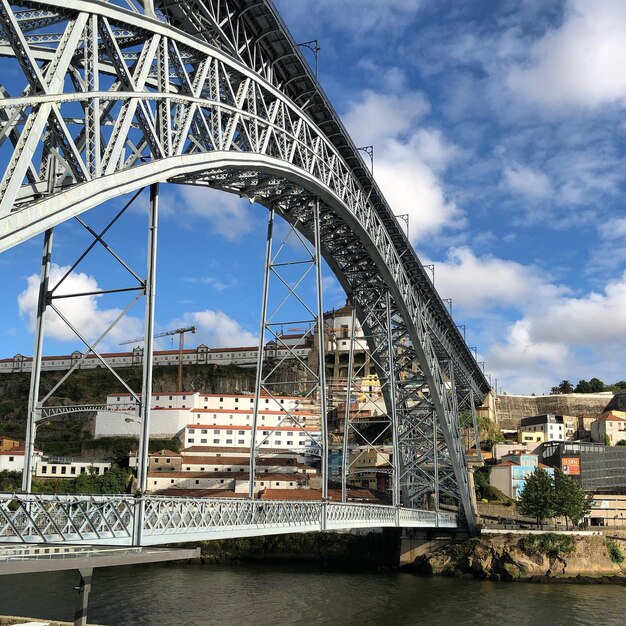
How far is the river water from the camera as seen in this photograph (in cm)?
2869

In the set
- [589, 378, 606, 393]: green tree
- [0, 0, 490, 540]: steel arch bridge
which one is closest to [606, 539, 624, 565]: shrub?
[0, 0, 490, 540]: steel arch bridge

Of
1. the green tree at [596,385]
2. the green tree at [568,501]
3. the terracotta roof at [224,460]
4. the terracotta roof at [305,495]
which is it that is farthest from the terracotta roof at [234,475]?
the green tree at [596,385]

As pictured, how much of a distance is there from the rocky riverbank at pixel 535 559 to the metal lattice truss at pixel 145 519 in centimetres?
2217

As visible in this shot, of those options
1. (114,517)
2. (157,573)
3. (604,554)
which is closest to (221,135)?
(114,517)

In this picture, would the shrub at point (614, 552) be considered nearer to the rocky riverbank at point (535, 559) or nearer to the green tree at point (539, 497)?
the rocky riverbank at point (535, 559)

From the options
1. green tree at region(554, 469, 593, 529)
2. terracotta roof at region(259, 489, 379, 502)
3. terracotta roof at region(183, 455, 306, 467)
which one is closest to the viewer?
green tree at region(554, 469, 593, 529)

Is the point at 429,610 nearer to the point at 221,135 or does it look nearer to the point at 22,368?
the point at 221,135

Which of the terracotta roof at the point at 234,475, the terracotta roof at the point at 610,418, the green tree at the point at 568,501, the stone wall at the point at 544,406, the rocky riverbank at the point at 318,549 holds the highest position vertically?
the stone wall at the point at 544,406

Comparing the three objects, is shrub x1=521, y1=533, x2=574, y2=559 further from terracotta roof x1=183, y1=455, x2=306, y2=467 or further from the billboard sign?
terracotta roof x1=183, y1=455, x2=306, y2=467

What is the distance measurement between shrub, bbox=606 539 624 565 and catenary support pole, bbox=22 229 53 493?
37932 mm

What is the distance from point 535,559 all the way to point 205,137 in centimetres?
3363

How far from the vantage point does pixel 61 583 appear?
35.5 metres

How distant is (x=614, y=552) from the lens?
42.7 meters

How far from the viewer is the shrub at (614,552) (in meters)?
42.2
